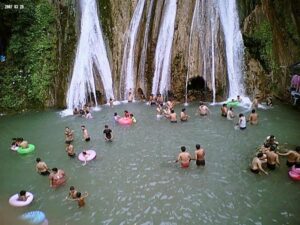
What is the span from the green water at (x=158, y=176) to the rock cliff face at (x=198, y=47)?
2376mm

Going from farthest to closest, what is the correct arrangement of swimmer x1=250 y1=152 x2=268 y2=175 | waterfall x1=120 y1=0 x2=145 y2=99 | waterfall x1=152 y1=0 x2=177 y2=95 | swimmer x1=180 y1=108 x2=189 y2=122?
waterfall x1=120 y1=0 x2=145 y2=99, waterfall x1=152 y1=0 x2=177 y2=95, swimmer x1=180 y1=108 x2=189 y2=122, swimmer x1=250 y1=152 x2=268 y2=175

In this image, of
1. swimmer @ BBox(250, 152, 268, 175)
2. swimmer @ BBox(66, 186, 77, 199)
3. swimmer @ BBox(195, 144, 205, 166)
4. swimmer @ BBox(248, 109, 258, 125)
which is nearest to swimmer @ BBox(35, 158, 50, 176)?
swimmer @ BBox(66, 186, 77, 199)

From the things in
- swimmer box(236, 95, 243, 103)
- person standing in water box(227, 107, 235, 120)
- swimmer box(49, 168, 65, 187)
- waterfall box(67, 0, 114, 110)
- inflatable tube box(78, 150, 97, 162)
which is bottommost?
swimmer box(49, 168, 65, 187)

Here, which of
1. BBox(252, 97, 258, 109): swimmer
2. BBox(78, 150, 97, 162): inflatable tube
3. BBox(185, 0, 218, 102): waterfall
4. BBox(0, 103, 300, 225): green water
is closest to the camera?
BBox(0, 103, 300, 225): green water

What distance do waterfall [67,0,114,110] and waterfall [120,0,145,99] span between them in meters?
0.97

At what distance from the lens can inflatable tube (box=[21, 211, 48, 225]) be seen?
11.4 metres

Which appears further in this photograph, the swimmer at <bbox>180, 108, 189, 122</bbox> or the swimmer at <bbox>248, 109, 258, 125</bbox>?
the swimmer at <bbox>180, 108, 189, 122</bbox>

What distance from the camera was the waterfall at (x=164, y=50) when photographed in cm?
2189

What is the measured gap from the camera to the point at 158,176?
13.5 metres

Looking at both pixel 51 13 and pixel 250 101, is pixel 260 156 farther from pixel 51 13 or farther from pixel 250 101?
pixel 51 13

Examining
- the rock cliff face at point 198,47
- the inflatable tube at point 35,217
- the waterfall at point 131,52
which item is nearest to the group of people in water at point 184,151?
the inflatable tube at point 35,217

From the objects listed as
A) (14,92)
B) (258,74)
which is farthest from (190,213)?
(14,92)

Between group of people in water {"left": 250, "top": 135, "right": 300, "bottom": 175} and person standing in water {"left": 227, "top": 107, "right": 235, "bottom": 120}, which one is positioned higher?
person standing in water {"left": 227, "top": 107, "right": 235, "bottom": 120}

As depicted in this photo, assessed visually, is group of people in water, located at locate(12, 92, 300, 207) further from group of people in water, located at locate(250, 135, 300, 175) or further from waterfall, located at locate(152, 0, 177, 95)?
waterfall, located at locate(152, 0, 177, 95)
